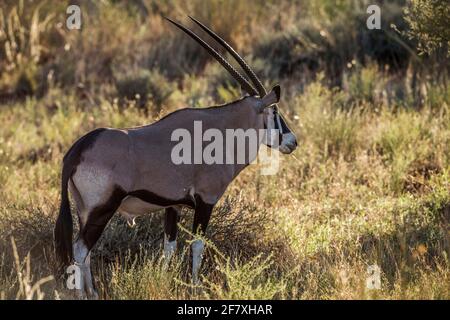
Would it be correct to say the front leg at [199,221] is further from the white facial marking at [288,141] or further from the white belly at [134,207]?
the white facial marking at [288,141]

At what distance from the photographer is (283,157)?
9820mm

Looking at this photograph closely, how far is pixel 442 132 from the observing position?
989 centimetres

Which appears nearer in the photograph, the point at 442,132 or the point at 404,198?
the point at 404,198

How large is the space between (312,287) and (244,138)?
121cm

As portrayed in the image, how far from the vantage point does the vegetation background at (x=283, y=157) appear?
6.22 meters

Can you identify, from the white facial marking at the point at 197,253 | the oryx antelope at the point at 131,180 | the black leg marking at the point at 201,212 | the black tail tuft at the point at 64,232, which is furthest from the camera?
the white facial marking at the point at 197,253

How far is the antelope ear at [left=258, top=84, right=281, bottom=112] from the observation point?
21.5ft

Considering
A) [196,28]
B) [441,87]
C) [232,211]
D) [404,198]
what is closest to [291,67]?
[196,28]

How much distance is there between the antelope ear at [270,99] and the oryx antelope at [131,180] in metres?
0.22

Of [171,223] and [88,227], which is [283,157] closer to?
[171,223]

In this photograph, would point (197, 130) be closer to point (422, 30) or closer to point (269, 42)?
point (422, 30)

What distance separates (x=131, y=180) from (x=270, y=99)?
1.37 metres

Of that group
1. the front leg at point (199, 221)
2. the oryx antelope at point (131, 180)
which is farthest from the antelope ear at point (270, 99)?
the front leg at point (199, 221)

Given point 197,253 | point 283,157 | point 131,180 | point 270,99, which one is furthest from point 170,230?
point 283,157
